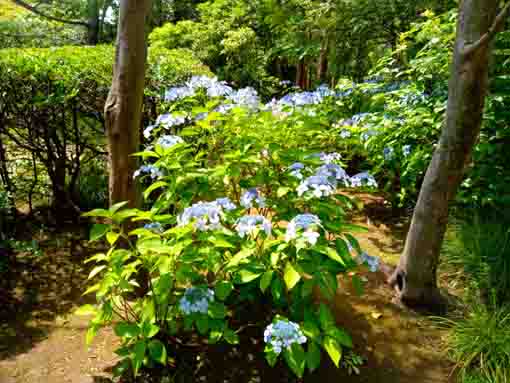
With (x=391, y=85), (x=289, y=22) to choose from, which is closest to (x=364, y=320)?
(x=391, y=85)

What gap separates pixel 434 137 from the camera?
3312 millimetres

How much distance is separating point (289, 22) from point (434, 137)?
475 cm

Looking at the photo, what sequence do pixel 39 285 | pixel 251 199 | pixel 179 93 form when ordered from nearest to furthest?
pixel 251 199
pixel 179 93
pixel 39 285

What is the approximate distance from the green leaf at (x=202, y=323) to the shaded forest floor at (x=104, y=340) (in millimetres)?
481

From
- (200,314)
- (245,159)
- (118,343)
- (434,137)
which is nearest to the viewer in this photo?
(200,314)

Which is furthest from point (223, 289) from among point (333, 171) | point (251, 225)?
point (333, 171)

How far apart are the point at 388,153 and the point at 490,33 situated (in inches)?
59.1

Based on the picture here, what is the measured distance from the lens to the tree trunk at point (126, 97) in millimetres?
1977

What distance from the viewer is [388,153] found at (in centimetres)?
329

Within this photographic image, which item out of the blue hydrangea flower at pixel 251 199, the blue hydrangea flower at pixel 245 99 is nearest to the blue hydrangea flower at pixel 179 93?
the blue hydrangea flower at pixel 245 99

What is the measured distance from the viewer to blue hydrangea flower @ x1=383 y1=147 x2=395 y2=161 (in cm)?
326

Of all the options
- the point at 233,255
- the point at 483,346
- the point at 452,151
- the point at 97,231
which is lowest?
the point at 483,346

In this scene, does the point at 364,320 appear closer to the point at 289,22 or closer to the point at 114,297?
the point at 114,297

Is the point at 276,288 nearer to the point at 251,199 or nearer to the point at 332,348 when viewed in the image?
the point at 332,348
